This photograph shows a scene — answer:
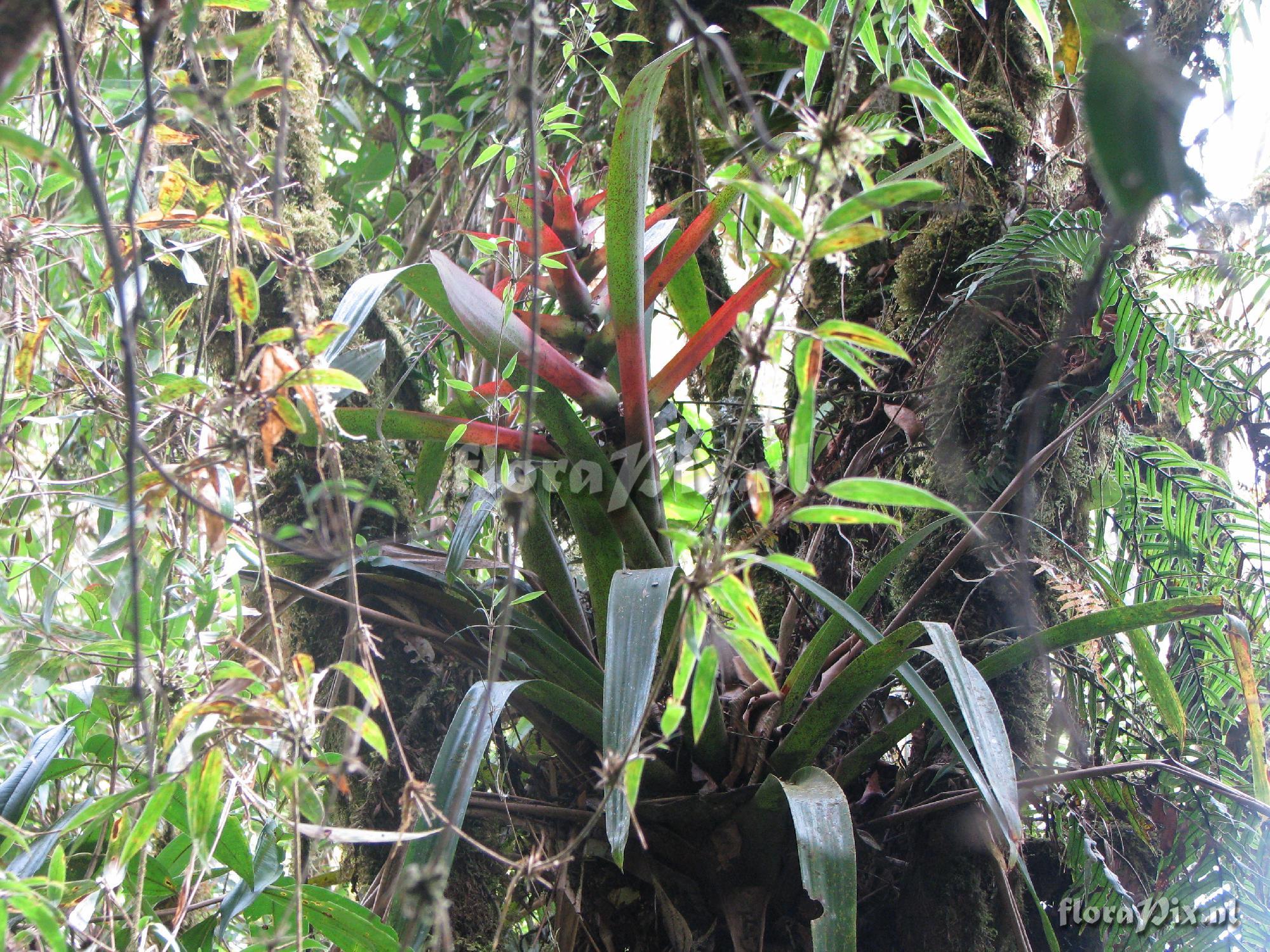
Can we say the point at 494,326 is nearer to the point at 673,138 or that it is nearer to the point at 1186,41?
the point at 673,138

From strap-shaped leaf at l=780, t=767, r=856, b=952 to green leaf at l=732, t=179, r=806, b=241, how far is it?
19.0 inches

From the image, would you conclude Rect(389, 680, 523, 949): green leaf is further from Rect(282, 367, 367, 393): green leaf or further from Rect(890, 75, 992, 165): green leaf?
Rect(890, 75, 992, 165): green leaf

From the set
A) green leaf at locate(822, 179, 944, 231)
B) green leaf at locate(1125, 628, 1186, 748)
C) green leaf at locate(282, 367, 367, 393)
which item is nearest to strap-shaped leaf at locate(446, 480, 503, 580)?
green leaf at locate(282, 367, 367, 393)

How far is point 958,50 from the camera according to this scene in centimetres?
138

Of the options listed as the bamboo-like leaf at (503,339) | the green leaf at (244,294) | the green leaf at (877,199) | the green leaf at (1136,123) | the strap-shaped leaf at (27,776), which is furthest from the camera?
the bamboo-like leaf at (503,339)

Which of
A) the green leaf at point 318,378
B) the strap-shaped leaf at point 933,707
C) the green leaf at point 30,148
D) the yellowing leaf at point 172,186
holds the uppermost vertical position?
the yellowing leaf at point 172,186

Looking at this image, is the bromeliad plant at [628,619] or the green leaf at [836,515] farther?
the bromeliad plant at [628,619]

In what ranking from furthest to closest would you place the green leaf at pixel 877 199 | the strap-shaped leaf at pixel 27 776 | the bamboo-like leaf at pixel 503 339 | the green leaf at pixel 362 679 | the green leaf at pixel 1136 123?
the bamboo-like leaf at pixel 503 339
the strap-shaped leaf at pixel 27 776
the green leaf at pixel 362 679
the green leaf at pixel 877 199
the green leaf at pixel 1136 123

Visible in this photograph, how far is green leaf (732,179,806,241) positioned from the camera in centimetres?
50

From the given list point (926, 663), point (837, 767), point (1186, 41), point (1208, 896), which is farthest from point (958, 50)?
point (1208, 896)

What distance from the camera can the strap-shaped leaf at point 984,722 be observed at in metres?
0.67

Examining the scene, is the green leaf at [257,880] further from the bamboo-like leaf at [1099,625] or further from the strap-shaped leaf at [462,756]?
the bamboo-like leaf at [1099,625]

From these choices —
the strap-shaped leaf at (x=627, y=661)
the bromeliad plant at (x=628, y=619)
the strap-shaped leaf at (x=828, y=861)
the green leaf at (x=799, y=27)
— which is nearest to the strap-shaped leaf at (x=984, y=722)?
the bromeliad plant at (x=628, y=619)

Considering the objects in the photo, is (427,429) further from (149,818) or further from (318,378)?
(149,818)
